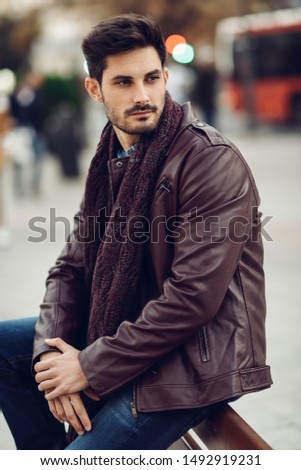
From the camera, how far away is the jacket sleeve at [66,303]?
9.01 ft

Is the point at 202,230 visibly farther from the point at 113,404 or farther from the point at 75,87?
the point at 75,87

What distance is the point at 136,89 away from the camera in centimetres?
258

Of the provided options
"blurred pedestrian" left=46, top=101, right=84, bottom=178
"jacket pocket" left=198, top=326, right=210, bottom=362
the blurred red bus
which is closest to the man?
"jacket pocket" left=198, top=326, right=210, bottom=362

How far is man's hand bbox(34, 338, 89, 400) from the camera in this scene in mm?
2357

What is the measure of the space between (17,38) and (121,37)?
28856 millimetres

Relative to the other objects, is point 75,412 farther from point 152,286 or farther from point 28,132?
point 28,132

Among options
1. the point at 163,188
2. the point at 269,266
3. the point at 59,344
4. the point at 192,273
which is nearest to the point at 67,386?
the point at 59,344

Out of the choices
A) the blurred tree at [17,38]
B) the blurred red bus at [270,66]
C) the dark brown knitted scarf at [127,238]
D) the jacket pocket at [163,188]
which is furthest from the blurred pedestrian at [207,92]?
the jacket pocket at [163,188]

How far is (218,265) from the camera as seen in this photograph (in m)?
2.25

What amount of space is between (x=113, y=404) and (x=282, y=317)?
3482 millimetres

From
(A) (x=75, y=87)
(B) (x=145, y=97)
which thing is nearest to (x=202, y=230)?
(B) (x=145, y=97)

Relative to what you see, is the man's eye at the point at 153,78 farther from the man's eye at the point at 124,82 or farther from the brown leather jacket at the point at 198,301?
the brown leather jacket at the point at 198,301

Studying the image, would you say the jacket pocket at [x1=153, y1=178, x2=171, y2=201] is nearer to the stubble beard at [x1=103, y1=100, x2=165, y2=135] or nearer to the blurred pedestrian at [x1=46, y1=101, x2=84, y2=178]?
the stubble beard at [x1=103, y1=100, x2=165, y2=135]

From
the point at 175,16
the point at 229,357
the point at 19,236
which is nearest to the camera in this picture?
the point at 229,357
